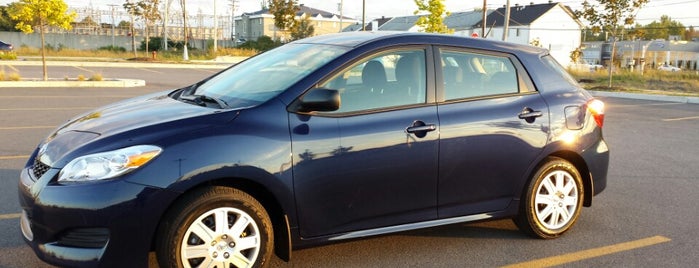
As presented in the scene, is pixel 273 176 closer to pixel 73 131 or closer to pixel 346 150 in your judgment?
pixel 346 150

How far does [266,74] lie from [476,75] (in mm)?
1630

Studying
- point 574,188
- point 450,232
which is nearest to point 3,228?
point 450,232

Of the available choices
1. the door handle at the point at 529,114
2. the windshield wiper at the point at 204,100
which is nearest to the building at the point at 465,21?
the door handle at the point at 529,114

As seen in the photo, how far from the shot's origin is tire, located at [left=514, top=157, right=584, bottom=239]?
4.44 metres

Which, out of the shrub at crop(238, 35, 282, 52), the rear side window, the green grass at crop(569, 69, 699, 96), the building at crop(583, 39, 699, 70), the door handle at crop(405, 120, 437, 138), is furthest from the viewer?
the building at crop(583, 39, 699, 70)

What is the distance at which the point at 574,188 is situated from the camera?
15.2 ft

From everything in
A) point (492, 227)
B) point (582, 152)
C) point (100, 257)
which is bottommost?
point (492, 227)

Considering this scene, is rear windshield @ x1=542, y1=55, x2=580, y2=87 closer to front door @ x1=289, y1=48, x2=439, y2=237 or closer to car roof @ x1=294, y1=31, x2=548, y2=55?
car roof @ x1=294, y1=31, x2=548, y2=55

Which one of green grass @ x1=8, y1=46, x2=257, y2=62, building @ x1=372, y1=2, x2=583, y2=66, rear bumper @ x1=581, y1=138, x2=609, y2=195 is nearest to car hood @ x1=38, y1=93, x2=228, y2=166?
rear bumper @ x1=581, y1=138, x2=609, y2=195

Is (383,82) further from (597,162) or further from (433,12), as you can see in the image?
(433,12)

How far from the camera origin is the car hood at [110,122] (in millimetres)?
3338

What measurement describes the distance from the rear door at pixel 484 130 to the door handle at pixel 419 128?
0.37ft

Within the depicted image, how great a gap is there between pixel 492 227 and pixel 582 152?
39.0 inches

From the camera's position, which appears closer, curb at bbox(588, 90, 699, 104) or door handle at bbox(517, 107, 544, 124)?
door handle at bbox(517, 107, 544, 124)
